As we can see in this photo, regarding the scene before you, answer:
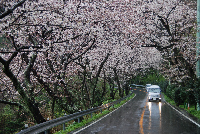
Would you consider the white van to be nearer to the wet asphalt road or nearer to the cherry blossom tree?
the cherry blossom tree

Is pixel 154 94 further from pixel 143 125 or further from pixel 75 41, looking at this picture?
pixel 143 125

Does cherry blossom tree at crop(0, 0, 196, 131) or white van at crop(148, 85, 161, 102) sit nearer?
cherry blossom tree at crop(0, 0, 196, 131)

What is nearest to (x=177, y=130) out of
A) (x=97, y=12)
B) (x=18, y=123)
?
(x=97, y=12)

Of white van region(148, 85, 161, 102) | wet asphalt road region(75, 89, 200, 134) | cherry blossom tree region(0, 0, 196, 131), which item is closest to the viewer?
wet asphalt road region(75, 89, 200, 134)

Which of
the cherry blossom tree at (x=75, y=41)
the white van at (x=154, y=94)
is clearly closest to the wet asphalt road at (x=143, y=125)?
the cherry blossom tree at (x=75, y=41)

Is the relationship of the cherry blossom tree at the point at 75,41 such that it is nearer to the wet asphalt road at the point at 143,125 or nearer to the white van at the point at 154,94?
the wet asphalt road at the point at 143,125

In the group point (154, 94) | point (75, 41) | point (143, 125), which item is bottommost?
point (143, 125)

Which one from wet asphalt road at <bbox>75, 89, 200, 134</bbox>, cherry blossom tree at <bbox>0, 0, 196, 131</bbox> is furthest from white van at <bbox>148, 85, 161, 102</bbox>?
wet asphalt road at <bbox>75, 89, 200, 134</bbox>

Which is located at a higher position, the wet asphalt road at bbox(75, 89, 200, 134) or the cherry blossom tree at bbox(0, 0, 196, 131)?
the cherry blossom tree at bbox(0, 0, 196, 131)

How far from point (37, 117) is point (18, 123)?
13886 millimetres

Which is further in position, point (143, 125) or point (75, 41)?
point (75, 41)

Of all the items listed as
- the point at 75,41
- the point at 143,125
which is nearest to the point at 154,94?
the point at 75,41

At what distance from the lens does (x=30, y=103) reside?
11.4 meters

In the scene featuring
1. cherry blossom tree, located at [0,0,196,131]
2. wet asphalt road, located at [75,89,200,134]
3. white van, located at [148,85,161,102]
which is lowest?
wet asphalt road, located at [75,89,200,134]
